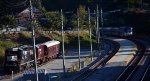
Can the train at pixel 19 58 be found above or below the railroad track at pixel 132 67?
above

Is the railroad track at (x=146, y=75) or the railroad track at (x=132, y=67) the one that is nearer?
the railroad track at (x=146, y=75)

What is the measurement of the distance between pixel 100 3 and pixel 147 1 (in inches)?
663

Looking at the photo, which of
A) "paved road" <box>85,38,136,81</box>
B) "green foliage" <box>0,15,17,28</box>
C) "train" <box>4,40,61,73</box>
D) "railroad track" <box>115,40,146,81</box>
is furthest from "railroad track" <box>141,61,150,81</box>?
"green foliage" <box>0,15,17,28</box>

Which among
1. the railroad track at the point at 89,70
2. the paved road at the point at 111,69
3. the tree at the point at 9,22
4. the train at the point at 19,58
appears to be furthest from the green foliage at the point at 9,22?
the paved road at the point at 111,69

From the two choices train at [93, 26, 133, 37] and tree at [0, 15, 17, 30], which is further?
train at [93, 26, 133, 37]

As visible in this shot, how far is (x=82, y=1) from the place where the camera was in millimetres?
170000

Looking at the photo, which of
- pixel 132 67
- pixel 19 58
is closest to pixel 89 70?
pixel 132 67

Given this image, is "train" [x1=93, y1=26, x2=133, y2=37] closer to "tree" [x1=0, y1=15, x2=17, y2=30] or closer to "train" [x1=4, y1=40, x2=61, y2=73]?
"tree" [x1=0, y1=15, x2=17, y2=30]

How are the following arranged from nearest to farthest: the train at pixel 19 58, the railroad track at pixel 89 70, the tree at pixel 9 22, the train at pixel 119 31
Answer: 1. the railroad track at pixel 89 70
2. the train at pixel 19 58
3. the tree at pixel 9 22
4. the train at pixel 119 31

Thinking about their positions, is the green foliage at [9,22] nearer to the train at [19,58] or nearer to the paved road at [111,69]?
the train at [19,58]

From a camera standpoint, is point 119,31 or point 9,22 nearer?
point 9,22

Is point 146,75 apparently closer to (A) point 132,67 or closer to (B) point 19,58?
(A) point 132,67

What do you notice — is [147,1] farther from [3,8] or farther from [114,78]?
[114,78]

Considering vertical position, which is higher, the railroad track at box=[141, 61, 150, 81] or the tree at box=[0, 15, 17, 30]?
the tree at box=[0, 15, 17, 30]
